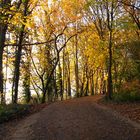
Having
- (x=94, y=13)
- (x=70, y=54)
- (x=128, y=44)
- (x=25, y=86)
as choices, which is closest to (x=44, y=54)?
(x=25, y=86)

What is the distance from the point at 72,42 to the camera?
49.7m

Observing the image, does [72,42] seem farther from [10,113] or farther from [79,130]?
[79,130]

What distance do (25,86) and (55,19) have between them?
37.0 ft

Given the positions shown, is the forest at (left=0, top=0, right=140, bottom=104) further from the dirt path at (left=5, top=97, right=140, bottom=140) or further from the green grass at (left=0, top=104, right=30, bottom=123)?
the dirt path at (left=5, top=97, right=140, bottom=140)

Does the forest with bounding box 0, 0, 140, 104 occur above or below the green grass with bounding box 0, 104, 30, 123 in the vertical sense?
above

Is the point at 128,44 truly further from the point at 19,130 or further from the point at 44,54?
the point at 19,130

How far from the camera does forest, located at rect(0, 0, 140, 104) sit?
18484mm

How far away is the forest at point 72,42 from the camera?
728 inches

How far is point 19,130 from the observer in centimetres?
1302

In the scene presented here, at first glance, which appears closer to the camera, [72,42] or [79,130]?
[79,130]

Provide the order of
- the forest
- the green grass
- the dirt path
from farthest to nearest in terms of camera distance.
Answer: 1. the forest
2. the green grass
3. the dirt path

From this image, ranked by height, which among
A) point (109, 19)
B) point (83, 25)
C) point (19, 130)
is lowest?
point (19, 130)

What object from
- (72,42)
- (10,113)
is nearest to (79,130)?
(10,113)

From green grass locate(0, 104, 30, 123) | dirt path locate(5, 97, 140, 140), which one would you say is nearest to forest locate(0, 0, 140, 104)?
green grass locate(0, 104, 30, 123)
